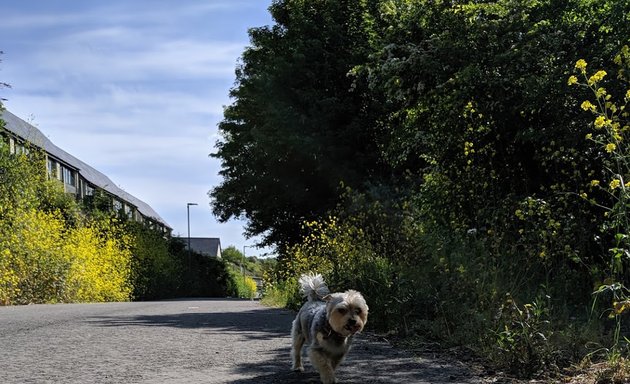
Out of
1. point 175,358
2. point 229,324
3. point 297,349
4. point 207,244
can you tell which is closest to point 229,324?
point 229,324

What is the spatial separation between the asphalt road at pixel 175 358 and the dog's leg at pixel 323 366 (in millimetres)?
245

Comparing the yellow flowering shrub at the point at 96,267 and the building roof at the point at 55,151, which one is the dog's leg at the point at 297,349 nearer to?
the yellow flowering shrub at the point at 96,267

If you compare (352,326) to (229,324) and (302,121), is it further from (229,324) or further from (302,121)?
(302,121)

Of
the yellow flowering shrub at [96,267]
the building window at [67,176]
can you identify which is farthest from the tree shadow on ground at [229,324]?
the building window at [67,176]

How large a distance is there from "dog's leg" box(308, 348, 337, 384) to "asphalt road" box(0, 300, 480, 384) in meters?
0.24

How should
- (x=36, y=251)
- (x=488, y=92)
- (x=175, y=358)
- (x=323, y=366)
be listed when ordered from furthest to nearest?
(x=36, y=251) < (x=488, y=92) < (x=175, y=358) < (x=323, y=366)

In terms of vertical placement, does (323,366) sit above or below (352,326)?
below

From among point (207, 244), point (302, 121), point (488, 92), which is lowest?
point (207, 244)

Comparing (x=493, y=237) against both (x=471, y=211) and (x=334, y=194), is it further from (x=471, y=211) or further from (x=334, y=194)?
(x=334, y=194)

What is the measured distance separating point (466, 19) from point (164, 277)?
99.7 ft

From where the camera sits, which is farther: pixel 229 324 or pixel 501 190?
pixel 229 324

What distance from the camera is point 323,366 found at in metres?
5.19

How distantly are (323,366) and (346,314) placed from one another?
45cm

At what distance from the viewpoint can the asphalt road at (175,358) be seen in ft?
17.8
